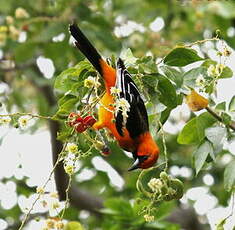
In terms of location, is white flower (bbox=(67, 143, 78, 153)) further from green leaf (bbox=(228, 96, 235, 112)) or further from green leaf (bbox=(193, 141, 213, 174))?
green leaf (bbox=(228, 96, 235, 112))

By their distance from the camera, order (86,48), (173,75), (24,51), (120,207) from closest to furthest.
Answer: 1. (173,75)
2. (86,48)
3. (120,207)
4. (24,51)

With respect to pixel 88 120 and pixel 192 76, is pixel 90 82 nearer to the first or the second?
pixel 88 120

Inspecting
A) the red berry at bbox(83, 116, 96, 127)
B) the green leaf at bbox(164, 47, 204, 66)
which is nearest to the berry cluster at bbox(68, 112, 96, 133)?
the red berry at bbox(83, 116, 96, 127)

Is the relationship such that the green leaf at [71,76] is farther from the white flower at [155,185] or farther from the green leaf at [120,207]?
the green leaf at [120,207]

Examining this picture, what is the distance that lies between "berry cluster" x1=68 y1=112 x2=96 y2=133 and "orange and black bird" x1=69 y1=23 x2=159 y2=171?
11 cm

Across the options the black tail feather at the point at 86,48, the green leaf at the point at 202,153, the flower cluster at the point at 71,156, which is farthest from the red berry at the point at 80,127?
the green leaf at the point at 202,153

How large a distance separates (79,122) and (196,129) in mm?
797

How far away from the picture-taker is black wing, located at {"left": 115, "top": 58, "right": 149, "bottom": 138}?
2.97 metres

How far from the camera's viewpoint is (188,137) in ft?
11.0

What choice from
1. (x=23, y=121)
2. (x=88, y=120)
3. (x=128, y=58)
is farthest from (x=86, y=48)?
(x=23, y=121)

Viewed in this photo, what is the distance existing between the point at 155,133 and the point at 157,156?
0.94ft

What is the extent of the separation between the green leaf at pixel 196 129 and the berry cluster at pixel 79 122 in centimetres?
64

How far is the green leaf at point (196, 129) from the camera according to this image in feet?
10.5

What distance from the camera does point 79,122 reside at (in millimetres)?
2812
